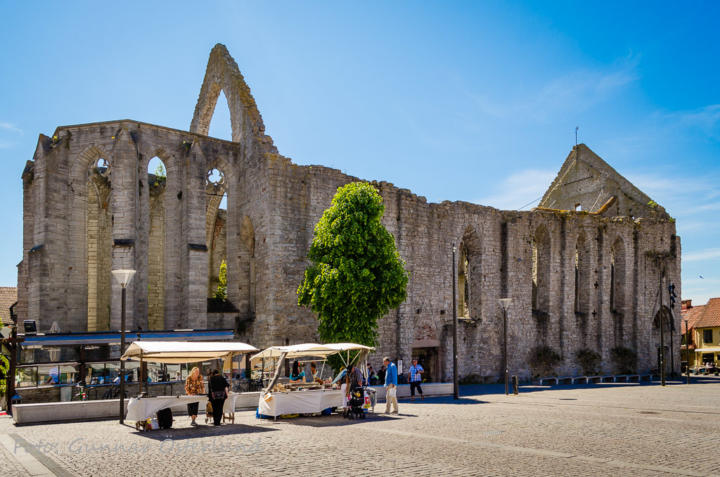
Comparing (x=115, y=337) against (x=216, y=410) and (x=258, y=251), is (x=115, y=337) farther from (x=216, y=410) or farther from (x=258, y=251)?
(x=216, y=410)

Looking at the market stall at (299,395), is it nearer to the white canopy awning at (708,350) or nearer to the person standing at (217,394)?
the person standing at (217,394)

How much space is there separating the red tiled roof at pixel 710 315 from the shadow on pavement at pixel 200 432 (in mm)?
52852

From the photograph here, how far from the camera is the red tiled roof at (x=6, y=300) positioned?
41.5 meters

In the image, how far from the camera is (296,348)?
16.8 meters

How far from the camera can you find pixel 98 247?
31.4 meters

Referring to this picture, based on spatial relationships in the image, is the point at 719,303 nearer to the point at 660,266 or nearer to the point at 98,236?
the point at 660,266

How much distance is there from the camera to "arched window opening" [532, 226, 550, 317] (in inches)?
1405

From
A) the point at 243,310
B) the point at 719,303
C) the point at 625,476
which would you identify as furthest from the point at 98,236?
the point at 719,303

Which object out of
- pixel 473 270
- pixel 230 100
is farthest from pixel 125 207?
pixel 473 270

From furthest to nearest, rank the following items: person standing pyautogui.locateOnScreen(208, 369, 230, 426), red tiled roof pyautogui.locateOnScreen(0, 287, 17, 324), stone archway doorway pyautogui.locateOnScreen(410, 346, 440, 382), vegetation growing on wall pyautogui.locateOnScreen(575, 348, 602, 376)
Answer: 1. red tiled roof pyautogui.locateOnScreen(0, 287, 17, 324)
2. vegetation growing on wall pyautogui.locateOnScreen(575, 348, 602, 376)
3. stone archway doorway pyautogui.locateOnScreen(410, 346, 440, 382)
4. person standing pyautogui.locateOnScreen(208, 369, 230, 426)

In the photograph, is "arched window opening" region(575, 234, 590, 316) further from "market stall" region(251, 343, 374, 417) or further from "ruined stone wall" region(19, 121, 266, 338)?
"market stall" region(251, 343, 374, 417)

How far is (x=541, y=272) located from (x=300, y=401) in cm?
2357

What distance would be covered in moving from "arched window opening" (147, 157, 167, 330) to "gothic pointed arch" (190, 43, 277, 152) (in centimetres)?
484

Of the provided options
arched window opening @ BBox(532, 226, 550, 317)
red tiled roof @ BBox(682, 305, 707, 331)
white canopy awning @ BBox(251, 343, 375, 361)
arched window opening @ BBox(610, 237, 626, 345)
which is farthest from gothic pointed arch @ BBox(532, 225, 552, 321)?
red tiled roof @ BBox(682, 305, 707, 331)
